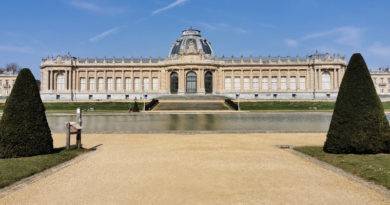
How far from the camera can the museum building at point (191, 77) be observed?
7738 cm

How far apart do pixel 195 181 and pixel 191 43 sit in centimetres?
7209

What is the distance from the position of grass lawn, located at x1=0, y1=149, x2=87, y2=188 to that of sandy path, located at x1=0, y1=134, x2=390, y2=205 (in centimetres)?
53

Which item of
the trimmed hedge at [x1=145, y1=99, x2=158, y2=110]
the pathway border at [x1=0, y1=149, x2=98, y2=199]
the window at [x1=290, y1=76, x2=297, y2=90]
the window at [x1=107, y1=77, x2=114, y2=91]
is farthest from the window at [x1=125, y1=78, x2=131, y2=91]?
the pathway border at [x1=0, y1=149, x2=98, y2=199]

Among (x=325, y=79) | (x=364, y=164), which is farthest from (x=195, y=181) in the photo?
(x=325, y=79)

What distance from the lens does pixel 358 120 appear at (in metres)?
11.8

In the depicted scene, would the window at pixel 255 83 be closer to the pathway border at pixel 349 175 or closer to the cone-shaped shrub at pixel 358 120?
the pathway border at pixel 349 175

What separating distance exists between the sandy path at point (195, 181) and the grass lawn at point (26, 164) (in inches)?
20.7

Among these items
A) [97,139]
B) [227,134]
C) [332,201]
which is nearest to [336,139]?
[332,201]

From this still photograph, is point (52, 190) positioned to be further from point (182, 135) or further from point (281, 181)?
point (182, 135)

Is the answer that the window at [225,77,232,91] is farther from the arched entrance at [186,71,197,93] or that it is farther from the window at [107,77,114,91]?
the window at [107,77,114,91]

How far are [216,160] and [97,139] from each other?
7.64 m

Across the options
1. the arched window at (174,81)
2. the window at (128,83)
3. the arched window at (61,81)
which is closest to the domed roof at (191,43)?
the arched window at (174,81)

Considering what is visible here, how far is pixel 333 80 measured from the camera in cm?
7756

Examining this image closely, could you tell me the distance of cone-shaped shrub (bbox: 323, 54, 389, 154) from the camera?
11727 mm
